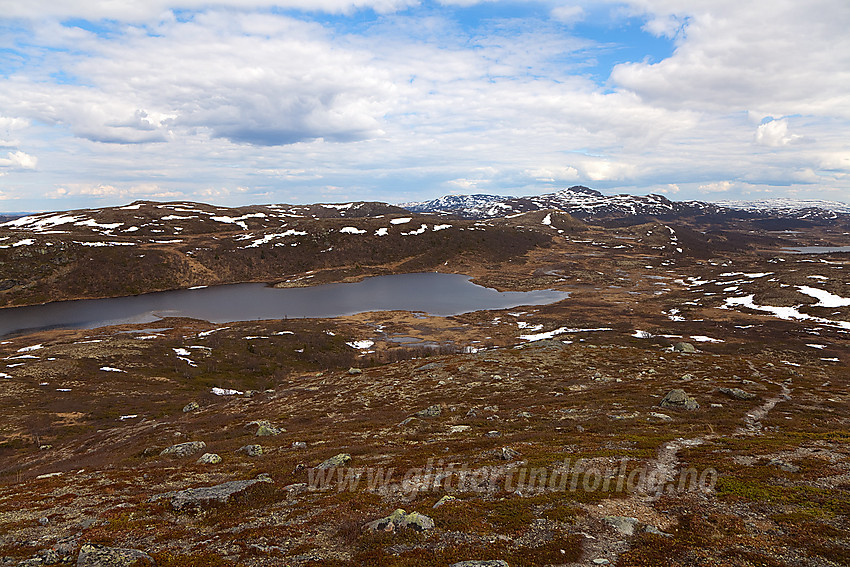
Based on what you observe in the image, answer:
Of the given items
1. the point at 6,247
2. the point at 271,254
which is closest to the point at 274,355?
the point at 271,254

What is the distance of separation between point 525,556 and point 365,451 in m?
16.6

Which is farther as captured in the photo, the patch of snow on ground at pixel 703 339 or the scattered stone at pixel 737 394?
the patch of snow on ground at pixel 703 339

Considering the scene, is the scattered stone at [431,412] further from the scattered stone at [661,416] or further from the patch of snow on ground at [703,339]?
the patch of snow on ground at [703,339]

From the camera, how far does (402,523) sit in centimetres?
1506

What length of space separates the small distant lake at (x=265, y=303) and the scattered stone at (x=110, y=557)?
107418 millimetres

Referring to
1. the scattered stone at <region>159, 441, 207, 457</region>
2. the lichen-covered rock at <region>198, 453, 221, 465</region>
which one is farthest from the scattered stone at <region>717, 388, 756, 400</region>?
the scattered stone at <region>159, 441, 207, 457</region>

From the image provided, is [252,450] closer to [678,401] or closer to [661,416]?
[661,416]

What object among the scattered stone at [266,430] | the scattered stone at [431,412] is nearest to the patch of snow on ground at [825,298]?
the scattered stone at [431,412]

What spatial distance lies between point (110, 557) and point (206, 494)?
278 inches

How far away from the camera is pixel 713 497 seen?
17234 millimetres

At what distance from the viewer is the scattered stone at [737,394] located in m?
37.7

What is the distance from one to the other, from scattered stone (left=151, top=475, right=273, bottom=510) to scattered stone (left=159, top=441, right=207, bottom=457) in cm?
1189

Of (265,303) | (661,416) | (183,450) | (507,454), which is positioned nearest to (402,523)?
(507,454)

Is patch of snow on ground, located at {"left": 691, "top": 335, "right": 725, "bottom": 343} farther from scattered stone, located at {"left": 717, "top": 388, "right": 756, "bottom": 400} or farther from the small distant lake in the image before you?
the small distant lake
